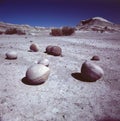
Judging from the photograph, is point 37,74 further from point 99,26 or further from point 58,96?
point 99,26

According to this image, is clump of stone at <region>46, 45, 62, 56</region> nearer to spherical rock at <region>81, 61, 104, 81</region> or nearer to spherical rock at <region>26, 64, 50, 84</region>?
spherical rock at <region>81, 61, 104, 81</region>

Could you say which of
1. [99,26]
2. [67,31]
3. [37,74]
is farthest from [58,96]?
[99,26]

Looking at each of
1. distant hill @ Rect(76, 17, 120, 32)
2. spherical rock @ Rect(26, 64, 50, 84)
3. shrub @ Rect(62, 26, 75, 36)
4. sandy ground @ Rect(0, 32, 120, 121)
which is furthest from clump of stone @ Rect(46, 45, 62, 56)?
distant hill @ Rect(76, 17, 120, 32)

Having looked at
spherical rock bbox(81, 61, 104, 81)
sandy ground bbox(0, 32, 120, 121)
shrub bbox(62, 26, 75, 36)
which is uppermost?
shrub bbox(62, 26, 75, 36)

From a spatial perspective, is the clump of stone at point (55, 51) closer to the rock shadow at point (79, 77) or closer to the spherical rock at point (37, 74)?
the rock shadow at point (79, 77)

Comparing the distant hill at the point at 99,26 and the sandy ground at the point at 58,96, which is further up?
the distant hill at the point at 99,26

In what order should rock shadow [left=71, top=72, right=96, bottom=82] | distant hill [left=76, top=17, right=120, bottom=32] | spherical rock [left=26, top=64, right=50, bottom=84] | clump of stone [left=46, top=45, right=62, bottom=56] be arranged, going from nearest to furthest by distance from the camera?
spherical rock [left=26, top=64, right=50, bottom=84] < rock shadow [left=71, top=72, right=96, bottom=82] < clump of stone [left=46, top=45, right=62, bottom=56] < distant hill [left=76, top=17, right=120, bottom=32]

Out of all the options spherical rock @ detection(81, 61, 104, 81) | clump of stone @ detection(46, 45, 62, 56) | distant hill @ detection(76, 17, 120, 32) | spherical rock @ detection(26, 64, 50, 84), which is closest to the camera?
spherical rock @ detection(26, 64, 50, 84)

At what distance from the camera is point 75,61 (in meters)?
5.71

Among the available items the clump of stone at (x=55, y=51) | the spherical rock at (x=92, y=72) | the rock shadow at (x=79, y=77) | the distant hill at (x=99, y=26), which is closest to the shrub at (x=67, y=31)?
the clump of stone at (x=55, y=51)

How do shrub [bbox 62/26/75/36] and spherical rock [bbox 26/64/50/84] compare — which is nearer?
spherical rock [bbox 26/64/50/84]

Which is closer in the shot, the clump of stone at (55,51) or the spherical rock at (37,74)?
the spherical rock at (37,74)

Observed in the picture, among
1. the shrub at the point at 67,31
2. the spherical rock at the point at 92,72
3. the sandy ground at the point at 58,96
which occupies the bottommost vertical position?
the sandy ground at the point at 58,96

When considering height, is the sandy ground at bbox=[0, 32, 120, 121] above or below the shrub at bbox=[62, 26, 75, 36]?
below
